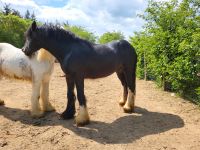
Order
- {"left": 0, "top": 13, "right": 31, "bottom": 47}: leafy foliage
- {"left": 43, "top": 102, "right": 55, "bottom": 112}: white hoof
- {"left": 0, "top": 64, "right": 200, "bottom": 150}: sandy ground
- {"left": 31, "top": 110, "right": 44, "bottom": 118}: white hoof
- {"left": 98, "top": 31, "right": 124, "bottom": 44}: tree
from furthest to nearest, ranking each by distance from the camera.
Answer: {"left": 98, "top": 31, "right": 124, "bottom": 44}: tree < {"left": 0, "top": 13, "right": 31, "bottom": 47}: leafy foliage < {"left": 43, "top": 102, "right": 55, "bottom": 112}: white hoof < {"left": 31, "top": 110, "right": 44, "bottom": 118}: white hoof < {"left": 0, "top": 64, "right": 200, "bottom": 150}: sandy ground

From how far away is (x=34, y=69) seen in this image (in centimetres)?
668

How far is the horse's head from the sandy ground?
4.78 feet

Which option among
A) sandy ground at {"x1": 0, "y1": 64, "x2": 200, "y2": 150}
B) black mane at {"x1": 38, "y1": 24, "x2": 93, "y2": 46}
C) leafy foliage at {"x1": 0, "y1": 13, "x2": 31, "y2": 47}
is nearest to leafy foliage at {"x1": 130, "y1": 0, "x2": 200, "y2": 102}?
sandy ground at {"x1": 0, "y1": 64, "x2": 200, "y2": 150}

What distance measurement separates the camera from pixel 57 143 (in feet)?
18.8

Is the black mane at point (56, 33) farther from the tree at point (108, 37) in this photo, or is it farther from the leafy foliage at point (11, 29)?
the tree at point (108, 37)

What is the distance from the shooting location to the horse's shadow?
19.8 feet

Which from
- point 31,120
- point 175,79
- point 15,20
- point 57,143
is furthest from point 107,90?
point 15,20

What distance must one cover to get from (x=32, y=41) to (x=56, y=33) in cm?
49

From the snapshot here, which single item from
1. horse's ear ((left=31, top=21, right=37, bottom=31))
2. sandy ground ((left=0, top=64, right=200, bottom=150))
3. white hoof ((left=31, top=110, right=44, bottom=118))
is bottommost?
sandy ground ((left=0, top=64, right=200, bottom=150))

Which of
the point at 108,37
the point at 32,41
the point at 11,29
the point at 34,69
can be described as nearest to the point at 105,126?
the point at 34,69

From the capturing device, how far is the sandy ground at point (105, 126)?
575 cm

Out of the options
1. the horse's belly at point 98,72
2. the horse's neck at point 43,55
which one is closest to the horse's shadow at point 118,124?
the horse's belly at point 98,72

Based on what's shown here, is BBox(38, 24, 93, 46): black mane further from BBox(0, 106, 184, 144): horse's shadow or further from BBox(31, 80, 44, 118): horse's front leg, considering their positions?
BBox(0, 106, 184, 144): horse's shadow

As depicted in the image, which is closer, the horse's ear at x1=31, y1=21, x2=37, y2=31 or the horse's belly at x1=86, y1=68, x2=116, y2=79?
the horse's ear at x1=31, y1=21, x2=37, y2=31
